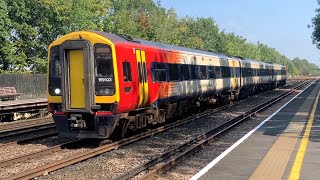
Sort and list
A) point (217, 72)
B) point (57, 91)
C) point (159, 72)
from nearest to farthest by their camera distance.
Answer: point (57, 91) → point (159, 72) → point (217, 72)

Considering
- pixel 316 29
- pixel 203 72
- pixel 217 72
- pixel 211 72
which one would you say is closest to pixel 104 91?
pixel 203 72

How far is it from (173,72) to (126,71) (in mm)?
4960

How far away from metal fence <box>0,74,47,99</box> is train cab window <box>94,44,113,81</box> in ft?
71.8

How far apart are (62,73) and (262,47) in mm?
159241

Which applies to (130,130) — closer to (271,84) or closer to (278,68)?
(271,84)

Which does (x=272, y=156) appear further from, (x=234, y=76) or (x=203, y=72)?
(x=234, y=76)

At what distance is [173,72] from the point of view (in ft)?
58.3

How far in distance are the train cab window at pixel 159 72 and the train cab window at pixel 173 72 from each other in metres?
0.69

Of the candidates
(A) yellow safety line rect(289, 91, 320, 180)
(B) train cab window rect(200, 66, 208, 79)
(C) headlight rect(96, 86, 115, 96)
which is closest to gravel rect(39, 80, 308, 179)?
(C) headlight rect(96, 86, 115, 96)

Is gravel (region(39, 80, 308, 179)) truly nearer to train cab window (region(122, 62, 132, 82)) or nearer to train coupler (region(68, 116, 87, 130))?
train coupler (region(68, 116, 87, 130))

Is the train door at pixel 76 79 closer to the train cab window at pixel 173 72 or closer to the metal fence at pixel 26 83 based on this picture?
the train cab window at pixel 173 72

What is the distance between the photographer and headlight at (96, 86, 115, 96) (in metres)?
12.3

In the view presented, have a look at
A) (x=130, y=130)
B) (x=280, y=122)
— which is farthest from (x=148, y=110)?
(x=280, y=122)

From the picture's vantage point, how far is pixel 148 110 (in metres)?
15.1
